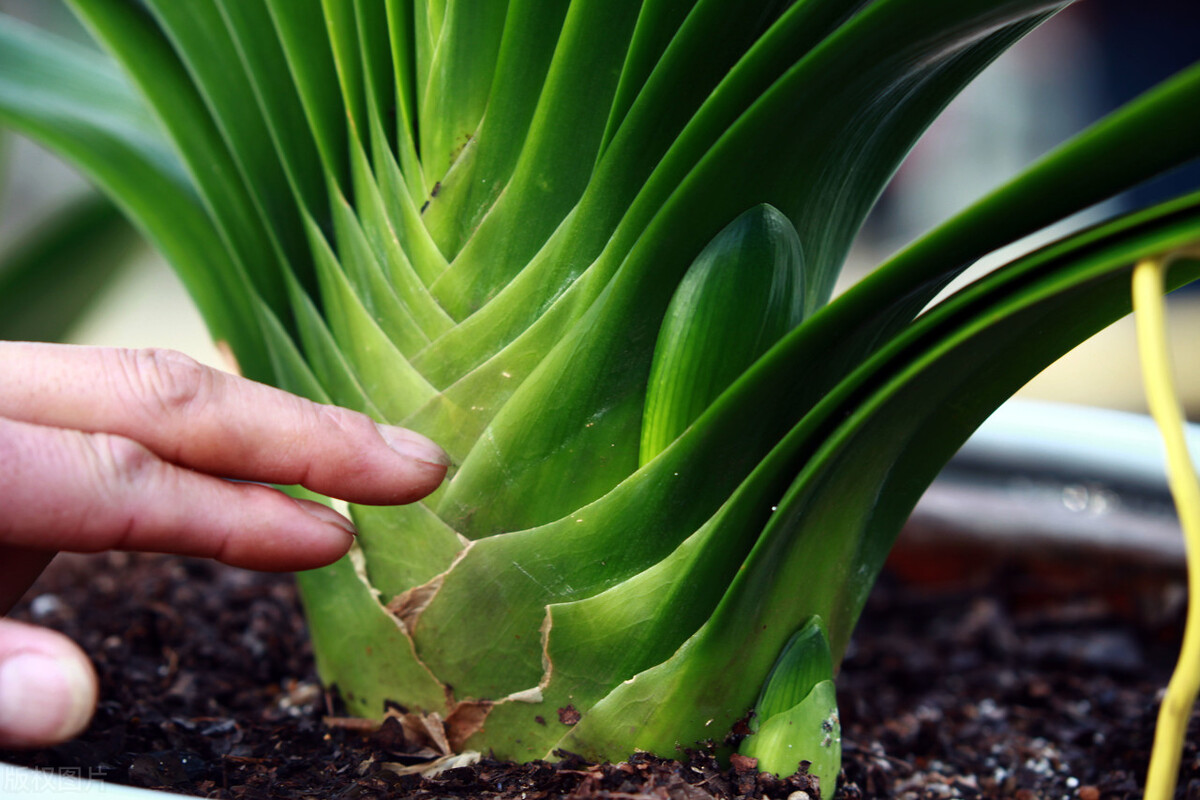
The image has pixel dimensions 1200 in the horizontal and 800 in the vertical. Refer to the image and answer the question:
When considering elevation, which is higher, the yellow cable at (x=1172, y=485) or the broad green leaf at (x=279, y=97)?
the broad green leaf at (x=279, y=97)

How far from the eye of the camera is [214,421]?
1.08 feet

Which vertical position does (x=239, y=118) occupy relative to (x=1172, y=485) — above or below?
above

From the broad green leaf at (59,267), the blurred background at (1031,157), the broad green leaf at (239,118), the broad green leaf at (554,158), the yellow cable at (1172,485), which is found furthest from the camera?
the blurred background at (1031,157)

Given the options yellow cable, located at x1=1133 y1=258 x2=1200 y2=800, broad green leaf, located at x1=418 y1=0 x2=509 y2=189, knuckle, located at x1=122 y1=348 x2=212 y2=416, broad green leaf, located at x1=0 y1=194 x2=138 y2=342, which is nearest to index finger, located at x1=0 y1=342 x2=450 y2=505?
knuckle, located at x1=122 y1=348 x2=212 y2=416

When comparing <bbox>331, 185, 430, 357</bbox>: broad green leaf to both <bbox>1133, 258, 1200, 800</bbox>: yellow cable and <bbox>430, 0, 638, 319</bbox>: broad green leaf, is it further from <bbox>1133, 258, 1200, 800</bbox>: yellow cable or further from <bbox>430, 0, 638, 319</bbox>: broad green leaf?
<bbox>1133, 258, 1200, 800</bbox>: yellow cable

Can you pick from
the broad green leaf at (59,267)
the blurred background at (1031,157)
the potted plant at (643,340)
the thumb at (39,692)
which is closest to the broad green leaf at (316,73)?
the potted plant at (643,340)

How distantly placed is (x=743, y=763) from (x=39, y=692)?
0.26 meters

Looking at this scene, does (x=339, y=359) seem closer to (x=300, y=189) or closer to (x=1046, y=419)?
(x=300, y=189)

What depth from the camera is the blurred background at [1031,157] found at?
2398mm

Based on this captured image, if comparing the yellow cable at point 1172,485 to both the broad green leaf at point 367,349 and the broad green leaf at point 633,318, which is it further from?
the broad green leaf at point 367,349

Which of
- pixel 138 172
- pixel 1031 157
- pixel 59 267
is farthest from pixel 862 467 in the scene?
pixel 1031 157

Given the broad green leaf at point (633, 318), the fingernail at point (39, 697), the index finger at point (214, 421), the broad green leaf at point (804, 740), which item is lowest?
the fingernail at point (39, 697)

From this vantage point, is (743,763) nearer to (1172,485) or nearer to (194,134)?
(1172,485)

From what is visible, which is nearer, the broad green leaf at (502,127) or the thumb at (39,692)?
the thumb at (39,692)
